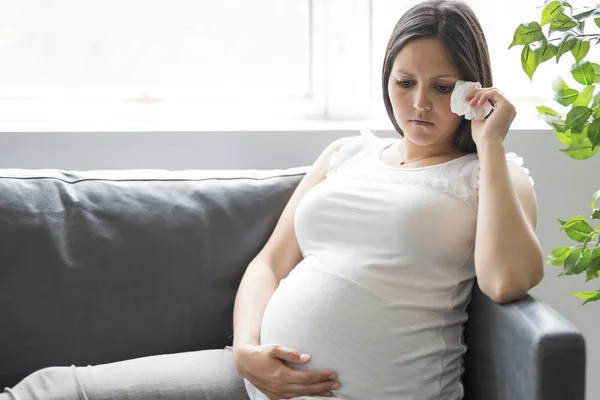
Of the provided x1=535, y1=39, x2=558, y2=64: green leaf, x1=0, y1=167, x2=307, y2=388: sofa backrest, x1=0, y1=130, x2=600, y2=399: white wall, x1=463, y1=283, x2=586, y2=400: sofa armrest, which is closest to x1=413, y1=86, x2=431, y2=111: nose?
x1=535, y1=39, x2=558, y2=64: green leaf

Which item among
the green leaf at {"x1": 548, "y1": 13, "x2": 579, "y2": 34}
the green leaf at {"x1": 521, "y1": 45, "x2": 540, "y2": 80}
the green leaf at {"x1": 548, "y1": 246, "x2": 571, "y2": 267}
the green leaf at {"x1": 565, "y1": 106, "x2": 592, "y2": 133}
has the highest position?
the green leaf at {"x1": 548, "y1": 13, "x2": 579, "y2": 34}

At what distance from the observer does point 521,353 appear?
120 centimetres

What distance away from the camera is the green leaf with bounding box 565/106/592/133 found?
132 centimetres

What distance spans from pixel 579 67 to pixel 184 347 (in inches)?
39.8

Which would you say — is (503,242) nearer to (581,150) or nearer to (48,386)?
(581,150)

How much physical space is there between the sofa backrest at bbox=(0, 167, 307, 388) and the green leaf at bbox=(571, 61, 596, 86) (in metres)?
0.75

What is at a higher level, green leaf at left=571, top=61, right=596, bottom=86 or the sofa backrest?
green leaf at left=571, top=61, right=596, bottom=86

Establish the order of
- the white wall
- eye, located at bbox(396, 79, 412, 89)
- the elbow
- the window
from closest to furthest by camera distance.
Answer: the elbow
eye, located at bbox(396, 79, 412, 89)
the white wall
the window

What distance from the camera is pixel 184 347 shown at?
1.66 m

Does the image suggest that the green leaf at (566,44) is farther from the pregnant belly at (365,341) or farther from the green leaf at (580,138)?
the pregnant belly at (365,341)

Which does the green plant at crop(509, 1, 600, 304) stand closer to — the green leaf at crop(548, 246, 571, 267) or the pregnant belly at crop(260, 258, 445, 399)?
the green leaf at crop(548, 246, 571, 267)

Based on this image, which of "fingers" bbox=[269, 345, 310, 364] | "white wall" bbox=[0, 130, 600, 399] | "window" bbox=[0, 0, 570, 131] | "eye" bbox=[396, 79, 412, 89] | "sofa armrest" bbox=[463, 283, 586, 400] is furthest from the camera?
"window" bbox=[0, 0, 570, 131]

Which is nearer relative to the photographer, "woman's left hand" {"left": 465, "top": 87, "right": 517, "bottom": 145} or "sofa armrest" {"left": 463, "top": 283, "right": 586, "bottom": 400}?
"sofa armrest" {"left": 463, "top": 283, "right": 586, "bottom": 400}

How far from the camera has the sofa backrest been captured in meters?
1.58
